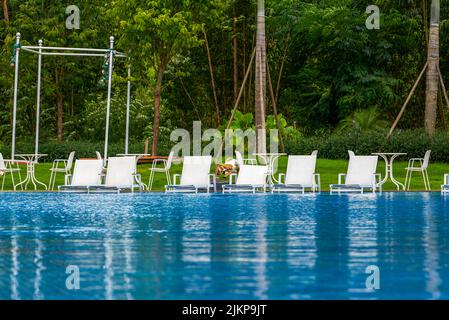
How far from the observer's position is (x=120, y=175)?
1978 cm

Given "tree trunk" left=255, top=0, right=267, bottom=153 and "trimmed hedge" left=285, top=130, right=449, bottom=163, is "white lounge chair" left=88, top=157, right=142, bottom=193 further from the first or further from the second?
"trimmed hedge" left=285, top=130, right=449, bottom=163

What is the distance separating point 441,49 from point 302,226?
22.1 m

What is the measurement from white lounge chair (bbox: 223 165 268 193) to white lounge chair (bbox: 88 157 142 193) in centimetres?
189

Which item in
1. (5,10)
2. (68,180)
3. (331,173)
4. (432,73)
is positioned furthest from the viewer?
(5,10)

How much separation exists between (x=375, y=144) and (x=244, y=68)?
11.5 m

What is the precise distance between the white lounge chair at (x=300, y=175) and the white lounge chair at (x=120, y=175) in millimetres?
2852

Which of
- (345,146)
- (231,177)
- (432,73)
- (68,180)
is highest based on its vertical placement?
(432,73)

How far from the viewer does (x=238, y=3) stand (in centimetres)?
3575

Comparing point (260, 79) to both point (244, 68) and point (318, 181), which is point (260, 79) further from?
point (244, 68)

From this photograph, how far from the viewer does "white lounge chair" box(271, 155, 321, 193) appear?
19.6m

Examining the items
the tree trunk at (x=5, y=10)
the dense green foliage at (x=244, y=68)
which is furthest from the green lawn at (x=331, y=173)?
the tree trunk at (x=5, y=10)

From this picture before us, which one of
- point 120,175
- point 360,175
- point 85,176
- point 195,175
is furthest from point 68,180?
point 360,175

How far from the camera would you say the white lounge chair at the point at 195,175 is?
19.7 meters
